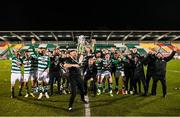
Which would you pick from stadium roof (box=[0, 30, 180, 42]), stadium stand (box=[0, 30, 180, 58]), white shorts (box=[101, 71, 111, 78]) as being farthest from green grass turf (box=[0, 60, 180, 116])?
stadium roof (box=[0, 30, 180, 42])

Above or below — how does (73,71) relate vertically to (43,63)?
below

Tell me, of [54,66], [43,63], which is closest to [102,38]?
[54,66]

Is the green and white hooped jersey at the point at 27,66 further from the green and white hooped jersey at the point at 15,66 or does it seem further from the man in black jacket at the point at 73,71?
the man in black jacket at the point at 73,71

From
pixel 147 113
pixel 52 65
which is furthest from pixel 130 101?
pixel 52 65

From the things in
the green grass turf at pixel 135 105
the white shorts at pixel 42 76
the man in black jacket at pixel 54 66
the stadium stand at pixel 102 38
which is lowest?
the green grass turf at pixel 135 105

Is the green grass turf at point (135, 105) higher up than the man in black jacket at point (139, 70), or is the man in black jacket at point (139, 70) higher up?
the man in black jacket at point (139, 70)

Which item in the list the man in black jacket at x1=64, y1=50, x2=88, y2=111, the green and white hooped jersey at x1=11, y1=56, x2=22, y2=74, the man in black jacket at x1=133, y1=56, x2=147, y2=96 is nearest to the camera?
the man in black jacket at x1=64, y1=50, x2=88, y2=111

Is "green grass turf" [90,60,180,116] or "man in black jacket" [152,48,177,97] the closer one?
"green grass turf" [90,60,180,116]

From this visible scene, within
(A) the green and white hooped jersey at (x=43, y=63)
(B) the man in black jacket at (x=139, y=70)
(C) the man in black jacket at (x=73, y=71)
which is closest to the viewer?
(C) the man in black jacket at (x=73, y=71)

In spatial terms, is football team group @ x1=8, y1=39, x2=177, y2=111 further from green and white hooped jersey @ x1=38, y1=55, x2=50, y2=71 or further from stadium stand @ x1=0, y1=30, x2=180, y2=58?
stadium stand @ x1=0, y1=30, x2=180, y2=58

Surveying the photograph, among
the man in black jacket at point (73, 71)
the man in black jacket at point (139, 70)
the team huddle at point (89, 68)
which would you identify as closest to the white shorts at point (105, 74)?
the team huddle at point (89, 68)

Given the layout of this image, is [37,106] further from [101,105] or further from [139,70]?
[139,70]

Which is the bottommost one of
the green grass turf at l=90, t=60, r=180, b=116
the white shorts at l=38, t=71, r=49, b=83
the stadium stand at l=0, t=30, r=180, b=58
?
the green grass turf at l=90, t=60, r=180, b=116
